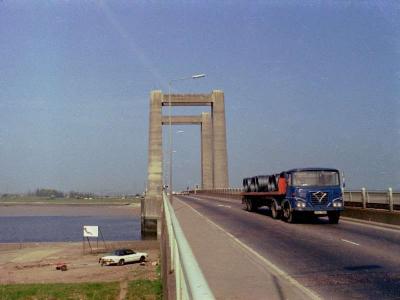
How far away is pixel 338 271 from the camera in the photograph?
34.3 feet

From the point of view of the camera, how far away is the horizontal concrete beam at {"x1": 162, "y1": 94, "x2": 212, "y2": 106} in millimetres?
85750

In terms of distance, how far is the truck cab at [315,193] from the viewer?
2212cm

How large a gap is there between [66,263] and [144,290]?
1950 cm

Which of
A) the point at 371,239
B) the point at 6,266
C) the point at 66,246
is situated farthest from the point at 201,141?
the point at 371,239

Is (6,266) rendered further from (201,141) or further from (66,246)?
(201,141)

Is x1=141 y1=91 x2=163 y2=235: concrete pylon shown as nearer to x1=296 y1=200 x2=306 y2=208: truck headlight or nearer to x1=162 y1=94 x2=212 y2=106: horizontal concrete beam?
x1=162 y1=94 x2=212 y2=106: horizontal concrete beam

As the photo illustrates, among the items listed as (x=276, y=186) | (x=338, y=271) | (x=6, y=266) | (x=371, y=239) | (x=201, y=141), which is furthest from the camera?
(x=201, y=141)

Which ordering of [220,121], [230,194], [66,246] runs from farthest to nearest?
[220,121] < [230,194] < [66,246]

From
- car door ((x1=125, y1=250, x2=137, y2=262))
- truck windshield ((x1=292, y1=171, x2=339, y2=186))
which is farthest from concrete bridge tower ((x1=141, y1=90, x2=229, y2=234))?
truck windshield ((x1=292, y1=171, x2=339, y2=186))

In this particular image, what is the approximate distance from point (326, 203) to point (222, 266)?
12113mm

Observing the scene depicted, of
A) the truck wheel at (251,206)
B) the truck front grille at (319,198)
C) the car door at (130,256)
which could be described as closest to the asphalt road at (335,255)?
the truck front grille at (319,198)

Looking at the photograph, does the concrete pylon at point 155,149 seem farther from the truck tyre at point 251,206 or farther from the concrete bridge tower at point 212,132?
the truck tyre at point 251,206

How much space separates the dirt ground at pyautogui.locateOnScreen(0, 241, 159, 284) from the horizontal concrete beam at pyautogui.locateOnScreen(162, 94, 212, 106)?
41.1 metres

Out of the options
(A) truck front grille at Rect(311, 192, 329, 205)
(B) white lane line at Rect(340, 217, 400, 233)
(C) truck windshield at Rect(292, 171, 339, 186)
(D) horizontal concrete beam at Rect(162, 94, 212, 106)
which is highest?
(D) horizontal concrete beam at Rect(162, 94, 212, 106)
